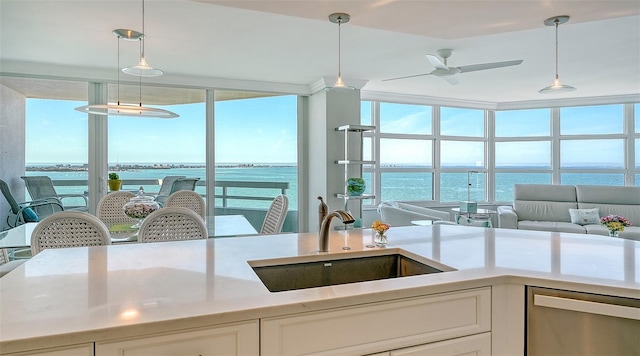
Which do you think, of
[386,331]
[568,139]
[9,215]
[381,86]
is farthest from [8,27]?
[568,139]

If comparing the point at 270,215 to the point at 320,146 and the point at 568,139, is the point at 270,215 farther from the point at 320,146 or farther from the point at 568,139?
the point at 568,139

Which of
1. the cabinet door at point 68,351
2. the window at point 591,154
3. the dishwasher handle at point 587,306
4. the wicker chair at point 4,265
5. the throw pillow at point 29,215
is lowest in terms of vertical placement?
the wicker chair at point 4,265

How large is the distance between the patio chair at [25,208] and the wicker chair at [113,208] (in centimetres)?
156

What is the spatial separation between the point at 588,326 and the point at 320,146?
14.6ft

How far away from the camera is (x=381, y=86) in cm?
585

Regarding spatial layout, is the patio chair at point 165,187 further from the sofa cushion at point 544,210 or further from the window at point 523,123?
the window at point 523,123

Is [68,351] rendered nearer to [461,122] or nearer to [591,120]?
[461,122]

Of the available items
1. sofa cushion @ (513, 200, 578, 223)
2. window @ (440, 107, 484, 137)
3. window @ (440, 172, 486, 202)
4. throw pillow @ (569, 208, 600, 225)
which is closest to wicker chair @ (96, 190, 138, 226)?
window @ (440, 172, 486, 202)

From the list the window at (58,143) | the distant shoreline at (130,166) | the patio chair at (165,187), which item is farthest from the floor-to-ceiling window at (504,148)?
the window at (58,143)

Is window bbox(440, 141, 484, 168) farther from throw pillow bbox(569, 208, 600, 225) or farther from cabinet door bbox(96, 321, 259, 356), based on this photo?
cabinet door bbox(96, 321, 259, 356)

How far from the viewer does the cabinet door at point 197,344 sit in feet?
3.03

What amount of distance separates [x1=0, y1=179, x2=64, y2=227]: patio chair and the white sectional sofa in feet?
21.1

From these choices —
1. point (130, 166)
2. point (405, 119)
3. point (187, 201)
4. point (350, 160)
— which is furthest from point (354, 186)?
point (130, 166)

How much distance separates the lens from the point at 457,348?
4.09 feet
